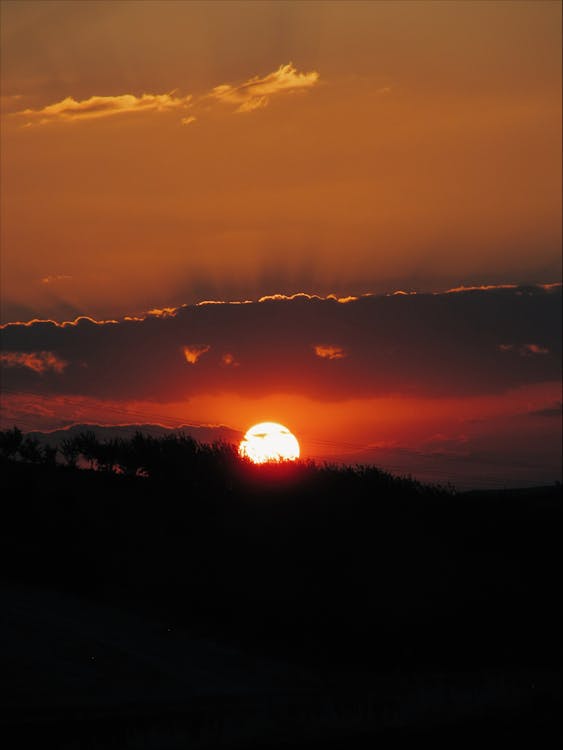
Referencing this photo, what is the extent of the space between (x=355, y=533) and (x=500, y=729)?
20.5 m

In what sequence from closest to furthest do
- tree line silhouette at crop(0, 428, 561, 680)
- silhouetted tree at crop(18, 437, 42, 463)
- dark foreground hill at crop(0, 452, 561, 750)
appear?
dark foreground hill at crop(0, 452, 561, 750) < tree line silhouette at crop(0, 428, 561, 680) < silhouetted tree at crop(18, 437, 42, 463)

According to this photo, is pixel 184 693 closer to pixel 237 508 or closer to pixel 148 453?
pixel 237 508

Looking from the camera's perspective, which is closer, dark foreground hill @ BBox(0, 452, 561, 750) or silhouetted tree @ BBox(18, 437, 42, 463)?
dark foreground hill @ BBox(0, 452, 561, 750)

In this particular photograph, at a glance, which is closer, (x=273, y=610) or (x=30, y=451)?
(x=273, y=610)

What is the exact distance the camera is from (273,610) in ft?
102

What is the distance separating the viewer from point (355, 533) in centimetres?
3884

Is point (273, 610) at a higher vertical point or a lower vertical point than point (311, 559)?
lower

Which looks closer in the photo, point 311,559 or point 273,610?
point 273,610

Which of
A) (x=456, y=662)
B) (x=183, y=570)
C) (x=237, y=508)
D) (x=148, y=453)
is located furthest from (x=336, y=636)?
(x=148, y=453)

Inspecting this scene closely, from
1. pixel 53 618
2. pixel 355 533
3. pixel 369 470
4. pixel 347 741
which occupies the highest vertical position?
pixel 369 470

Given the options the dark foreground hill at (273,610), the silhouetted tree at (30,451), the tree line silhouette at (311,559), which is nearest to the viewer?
the dark foreground hill at (273,610)

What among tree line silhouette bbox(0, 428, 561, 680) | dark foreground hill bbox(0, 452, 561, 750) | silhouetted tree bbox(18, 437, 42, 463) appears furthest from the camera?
silhouetted tree bbox(18, 437, 42, 463)

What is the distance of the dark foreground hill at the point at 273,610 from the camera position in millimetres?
17922

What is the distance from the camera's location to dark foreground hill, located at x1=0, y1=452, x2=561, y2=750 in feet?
58.8
